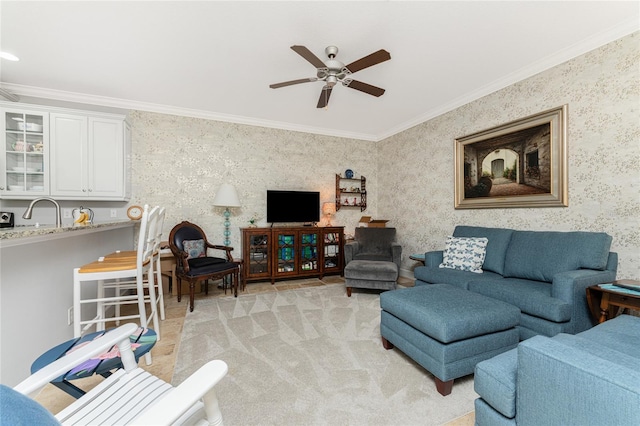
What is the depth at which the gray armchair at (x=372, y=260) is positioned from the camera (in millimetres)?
3283

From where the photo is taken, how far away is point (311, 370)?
1.82 m

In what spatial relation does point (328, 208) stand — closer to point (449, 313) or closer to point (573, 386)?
point (449, 313)

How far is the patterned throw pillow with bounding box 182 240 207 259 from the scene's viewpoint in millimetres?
3420

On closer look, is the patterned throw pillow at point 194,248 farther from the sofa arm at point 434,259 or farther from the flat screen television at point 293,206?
the sofa arm at point 434,259

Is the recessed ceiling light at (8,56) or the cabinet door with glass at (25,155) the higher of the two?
the recessed ceiling light at (8,56)

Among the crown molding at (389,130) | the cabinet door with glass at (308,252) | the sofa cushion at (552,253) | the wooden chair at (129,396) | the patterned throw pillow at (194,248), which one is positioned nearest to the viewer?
the wooden chair at (129,396)

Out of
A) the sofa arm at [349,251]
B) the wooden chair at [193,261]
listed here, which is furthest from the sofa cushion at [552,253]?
the wooden chair at [193,261]

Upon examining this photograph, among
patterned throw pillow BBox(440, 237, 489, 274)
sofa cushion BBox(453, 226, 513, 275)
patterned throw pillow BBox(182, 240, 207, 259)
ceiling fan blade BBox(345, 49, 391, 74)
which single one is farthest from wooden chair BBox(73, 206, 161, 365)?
sofa cushion BBox(453, 226, 513, 275)

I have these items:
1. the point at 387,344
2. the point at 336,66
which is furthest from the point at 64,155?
the point at 387,344

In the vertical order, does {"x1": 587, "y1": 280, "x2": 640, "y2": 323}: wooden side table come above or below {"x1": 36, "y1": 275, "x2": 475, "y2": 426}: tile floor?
above

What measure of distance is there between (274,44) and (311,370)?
2689 millimetres

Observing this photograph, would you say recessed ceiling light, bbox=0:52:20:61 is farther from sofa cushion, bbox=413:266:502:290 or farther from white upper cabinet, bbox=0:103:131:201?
sofa cushion, bbox=413:266:502:290

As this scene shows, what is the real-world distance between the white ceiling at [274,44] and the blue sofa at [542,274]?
173 centimetres

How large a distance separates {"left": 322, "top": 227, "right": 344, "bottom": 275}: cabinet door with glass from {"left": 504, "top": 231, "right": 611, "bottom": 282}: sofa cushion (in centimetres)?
240
